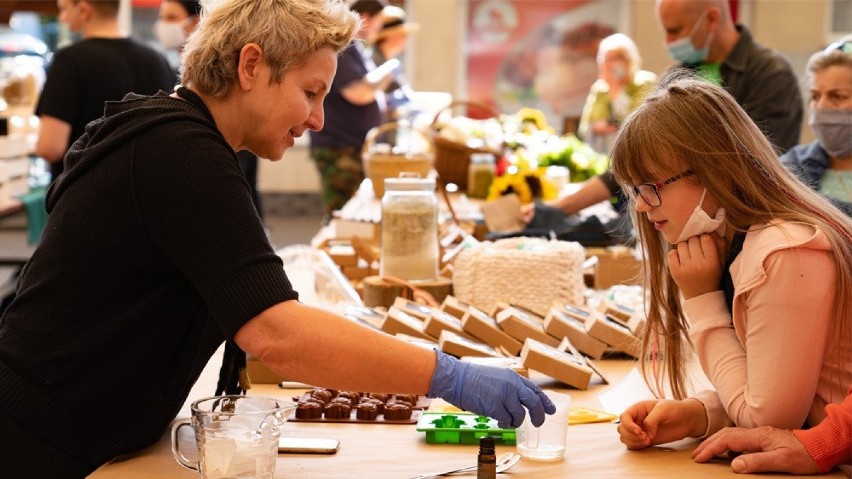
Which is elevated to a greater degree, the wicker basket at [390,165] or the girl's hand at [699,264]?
the girl's hand at [699,264]

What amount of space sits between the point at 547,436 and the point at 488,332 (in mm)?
635

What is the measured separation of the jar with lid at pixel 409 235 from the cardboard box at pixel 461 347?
0.57 m

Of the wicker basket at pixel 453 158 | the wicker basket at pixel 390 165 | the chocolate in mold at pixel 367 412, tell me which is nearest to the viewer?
the chocolate in mold at pixel 367 412

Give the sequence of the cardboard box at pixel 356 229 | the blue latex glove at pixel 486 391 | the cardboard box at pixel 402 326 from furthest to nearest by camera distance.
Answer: the cardboard box at pixel 356 229
the cardboard box at pixel 402 326
the blue latex glove at pixel 486 391

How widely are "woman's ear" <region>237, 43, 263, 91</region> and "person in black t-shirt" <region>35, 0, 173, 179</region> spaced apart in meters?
2.69

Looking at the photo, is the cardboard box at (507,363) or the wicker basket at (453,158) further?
the wicker basket at (453,158)

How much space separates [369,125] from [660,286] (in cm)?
420

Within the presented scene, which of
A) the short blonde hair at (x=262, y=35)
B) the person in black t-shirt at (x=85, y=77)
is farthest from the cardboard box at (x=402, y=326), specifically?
the person in black t-shirt at (x=85, y=77)

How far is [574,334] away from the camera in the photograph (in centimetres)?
222

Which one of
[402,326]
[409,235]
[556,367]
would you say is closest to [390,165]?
[409,235]

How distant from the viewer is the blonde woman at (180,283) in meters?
1.42

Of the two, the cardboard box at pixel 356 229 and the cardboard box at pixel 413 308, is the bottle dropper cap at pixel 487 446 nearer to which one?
the cardboard box at pixel 413 308

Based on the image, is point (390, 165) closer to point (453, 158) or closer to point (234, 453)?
point (453, 158)

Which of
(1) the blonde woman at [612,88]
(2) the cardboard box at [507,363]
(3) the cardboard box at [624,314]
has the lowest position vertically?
(1) the blonde woman at [612,88]
